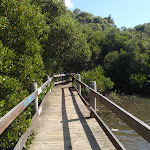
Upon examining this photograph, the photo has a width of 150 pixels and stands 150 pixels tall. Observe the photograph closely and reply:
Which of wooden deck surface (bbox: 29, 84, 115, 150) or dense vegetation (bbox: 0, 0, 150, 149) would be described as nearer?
wooden deck surface (bbox: 29, 84, 115, 150)

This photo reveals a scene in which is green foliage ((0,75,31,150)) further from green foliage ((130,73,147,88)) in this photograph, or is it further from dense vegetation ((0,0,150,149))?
green foliage ((130,73,147,88))

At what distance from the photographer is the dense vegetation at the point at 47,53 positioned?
616cm

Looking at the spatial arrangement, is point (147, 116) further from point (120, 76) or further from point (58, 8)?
point (120, 76)

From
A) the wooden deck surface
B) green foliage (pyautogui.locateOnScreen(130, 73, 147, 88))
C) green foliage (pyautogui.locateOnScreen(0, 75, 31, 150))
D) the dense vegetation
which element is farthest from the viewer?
green foliage (pyautogui.locateOnScreen(130, 73, 147, 88))

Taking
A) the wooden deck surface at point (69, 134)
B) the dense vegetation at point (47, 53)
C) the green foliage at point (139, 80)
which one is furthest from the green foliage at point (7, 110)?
the green foliage at point (139, 80)

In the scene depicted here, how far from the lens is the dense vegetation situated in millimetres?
6160

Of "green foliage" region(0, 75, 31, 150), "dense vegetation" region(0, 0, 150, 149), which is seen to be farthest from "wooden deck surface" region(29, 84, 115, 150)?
"dense vegetation" region(0, 0, 150, 149)

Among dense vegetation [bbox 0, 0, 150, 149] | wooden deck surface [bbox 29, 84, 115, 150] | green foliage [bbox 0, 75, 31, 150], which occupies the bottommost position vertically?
wooden deck surface [bbox 29, 84, 115, 150]

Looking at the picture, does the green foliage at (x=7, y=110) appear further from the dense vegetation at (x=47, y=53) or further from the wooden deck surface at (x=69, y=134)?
the wooden deck surface at (x=69, y=134)

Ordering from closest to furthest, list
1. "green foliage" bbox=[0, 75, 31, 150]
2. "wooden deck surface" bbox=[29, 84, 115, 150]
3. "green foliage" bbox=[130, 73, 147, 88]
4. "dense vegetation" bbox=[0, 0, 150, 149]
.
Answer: "wooden deck surface" bbox=[29, 84, 115, 150]
"green foliage" bbox=[0, 75, 31, 150]
"dense vegetation" bbox=[0, 0, 150, 149]
"green foliage" bbox=[130, 73, 147, 88]

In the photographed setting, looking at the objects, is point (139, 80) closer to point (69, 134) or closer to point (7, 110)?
point (69, 134)

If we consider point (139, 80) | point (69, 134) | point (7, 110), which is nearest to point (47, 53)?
point (7, 110)

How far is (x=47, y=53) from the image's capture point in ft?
63.1

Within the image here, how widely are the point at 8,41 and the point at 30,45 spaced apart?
110cm
